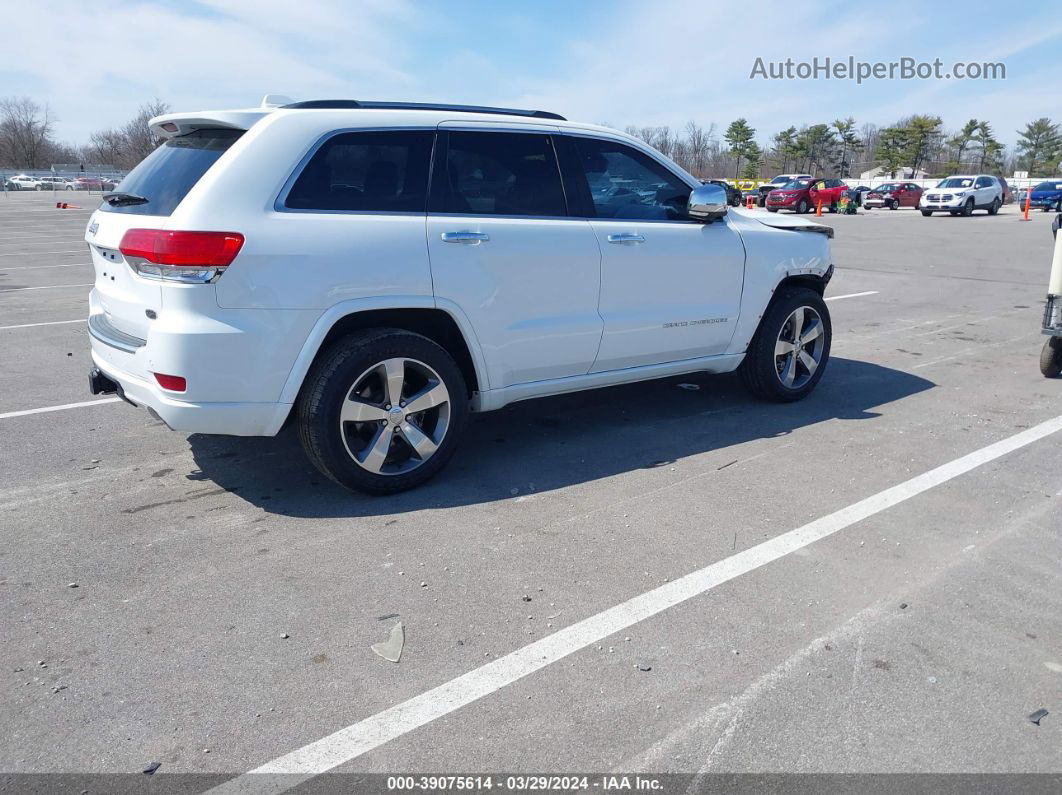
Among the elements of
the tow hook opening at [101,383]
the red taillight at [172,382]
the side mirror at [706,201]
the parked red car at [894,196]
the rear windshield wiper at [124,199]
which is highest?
the parked red car at [894,196]

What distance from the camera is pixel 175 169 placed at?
4.19m

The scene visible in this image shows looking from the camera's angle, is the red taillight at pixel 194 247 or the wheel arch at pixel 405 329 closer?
the red taillight at pixel 194 247

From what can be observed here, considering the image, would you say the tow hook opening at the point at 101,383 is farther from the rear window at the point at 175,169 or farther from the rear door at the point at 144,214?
the rear window at the point at 175,169

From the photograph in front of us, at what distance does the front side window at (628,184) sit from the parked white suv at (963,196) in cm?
3517

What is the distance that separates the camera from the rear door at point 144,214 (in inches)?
157

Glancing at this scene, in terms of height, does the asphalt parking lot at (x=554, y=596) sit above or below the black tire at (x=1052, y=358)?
below

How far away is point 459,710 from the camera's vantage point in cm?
269

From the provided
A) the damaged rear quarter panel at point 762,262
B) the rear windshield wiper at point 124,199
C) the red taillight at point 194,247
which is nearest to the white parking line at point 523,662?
the damaged rear quarter panel at point 762,262

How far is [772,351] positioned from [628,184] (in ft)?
5.36

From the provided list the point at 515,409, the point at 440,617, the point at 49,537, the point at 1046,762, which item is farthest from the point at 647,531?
the point at 49,537

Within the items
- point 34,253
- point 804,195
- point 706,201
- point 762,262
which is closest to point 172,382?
point 706,201

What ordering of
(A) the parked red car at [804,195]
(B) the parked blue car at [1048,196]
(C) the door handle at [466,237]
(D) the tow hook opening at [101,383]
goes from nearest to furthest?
(C) the door handle at [466,237]
(D) the tow hook opening at [101,383]
(A) the parked red car at [804,195]
(B) the parked blue car at [1048,196]

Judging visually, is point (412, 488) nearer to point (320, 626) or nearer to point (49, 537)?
point (320, 626)

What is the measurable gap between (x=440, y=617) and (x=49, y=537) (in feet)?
6.43
